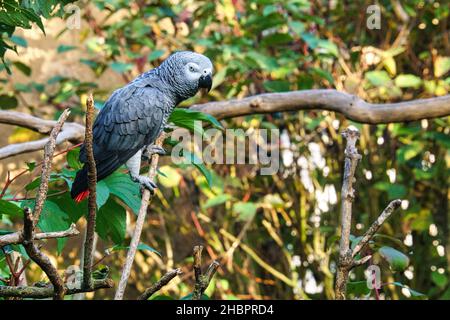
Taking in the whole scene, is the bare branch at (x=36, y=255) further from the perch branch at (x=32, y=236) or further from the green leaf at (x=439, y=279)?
the green leaf at (x=439, y=279)

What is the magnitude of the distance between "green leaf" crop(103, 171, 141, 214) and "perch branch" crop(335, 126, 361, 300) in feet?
0.97

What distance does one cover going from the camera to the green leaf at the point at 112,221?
942 millimetres

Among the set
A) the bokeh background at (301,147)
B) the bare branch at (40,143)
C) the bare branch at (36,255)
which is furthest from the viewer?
the bokeh background at (301,147)

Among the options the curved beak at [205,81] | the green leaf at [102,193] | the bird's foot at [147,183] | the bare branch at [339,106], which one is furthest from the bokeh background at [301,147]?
the green leaf at [102,193]

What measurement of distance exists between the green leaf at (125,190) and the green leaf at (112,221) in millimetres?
19

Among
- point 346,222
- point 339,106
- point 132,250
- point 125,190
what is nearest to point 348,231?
point 346,222

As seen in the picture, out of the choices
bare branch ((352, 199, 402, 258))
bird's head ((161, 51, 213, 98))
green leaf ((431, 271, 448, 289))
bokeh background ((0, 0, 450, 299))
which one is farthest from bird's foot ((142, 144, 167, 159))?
green leaf ((431, 271, 448, 289))

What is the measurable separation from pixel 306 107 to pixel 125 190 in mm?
758

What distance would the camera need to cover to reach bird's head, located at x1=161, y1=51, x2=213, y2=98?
1.23 meters

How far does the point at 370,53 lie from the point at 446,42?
1.02ft

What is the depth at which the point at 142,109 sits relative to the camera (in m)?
1.22

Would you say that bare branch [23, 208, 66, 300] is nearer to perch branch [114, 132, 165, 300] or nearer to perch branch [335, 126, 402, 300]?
perch branch [114, 132, 165, 300]

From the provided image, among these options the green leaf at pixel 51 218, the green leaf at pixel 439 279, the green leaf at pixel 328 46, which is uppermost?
the green leaf at pixel 328 46
